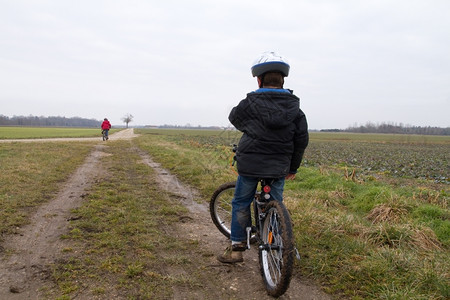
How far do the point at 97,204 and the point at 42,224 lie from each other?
110cm

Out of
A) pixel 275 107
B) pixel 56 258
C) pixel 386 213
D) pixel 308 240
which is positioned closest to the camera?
pixel 275 107

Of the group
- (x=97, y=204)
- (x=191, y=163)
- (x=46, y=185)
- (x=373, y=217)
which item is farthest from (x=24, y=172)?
(x=373, y=217)

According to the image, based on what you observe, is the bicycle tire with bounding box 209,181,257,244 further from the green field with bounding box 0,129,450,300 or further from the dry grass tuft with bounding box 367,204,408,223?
the dry grass tuft with bounding box 367,204,408,223

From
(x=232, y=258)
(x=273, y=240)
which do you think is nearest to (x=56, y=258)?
(x=232, y=258)

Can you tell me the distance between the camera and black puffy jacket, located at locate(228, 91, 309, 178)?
108 inches

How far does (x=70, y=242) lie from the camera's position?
12.2ft

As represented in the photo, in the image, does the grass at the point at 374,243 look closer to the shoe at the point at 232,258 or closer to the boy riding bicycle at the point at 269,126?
the shoe at the point at 232,258

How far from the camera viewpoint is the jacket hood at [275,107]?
2.72 metres

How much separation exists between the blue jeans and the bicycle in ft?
0.22

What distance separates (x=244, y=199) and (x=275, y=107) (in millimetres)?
1068

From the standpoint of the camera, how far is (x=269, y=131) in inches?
110

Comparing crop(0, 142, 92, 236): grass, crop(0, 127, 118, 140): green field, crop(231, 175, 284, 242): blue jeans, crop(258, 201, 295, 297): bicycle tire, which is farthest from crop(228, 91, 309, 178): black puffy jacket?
crop(0, 127, 118, 140): green field

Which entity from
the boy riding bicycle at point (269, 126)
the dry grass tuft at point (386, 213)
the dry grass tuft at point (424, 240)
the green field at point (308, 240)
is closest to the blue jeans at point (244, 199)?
the boy riding bicycle at point (269, 126)

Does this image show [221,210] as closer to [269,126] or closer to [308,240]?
[308,240]
